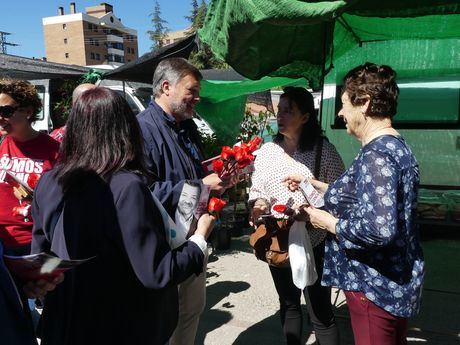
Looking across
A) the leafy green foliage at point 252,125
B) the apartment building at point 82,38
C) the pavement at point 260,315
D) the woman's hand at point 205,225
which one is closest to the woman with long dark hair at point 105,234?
the woman's hand at point 205,225

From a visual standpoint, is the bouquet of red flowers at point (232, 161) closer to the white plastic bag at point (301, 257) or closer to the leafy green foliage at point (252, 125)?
the white plastic bag at point (301, 257)

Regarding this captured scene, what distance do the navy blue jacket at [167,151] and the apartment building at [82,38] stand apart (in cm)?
7245

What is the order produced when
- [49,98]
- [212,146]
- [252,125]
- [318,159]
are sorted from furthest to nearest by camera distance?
[49,98], [252,125], [212,146], [318,159]

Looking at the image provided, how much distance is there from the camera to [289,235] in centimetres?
232

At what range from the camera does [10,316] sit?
1.18 m

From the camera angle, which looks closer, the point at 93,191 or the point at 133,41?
the point at 93,191

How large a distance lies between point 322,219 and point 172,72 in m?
1.12

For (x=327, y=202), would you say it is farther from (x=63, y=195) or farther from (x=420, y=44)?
(x=420, y=44)

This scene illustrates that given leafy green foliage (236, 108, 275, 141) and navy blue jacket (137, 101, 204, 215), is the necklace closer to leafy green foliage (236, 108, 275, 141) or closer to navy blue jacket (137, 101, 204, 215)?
navy blue jacket (137, 101, 204, 215)

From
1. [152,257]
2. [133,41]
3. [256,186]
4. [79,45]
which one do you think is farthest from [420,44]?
[133,41]

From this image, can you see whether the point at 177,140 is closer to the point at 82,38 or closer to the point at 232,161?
the point at 232,161

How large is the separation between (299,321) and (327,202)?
97cm

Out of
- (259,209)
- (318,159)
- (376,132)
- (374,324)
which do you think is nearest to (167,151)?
(259,209)

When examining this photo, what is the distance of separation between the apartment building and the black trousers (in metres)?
72.7
